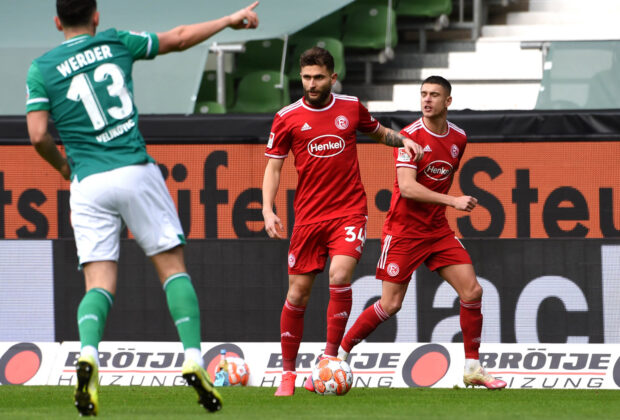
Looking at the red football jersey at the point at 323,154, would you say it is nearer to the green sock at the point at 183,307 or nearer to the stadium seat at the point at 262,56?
the green sock at the point at 183,307

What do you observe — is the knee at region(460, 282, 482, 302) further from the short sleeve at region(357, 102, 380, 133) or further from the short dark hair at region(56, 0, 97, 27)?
the short dark hair at region(56, 0, 97, 27)

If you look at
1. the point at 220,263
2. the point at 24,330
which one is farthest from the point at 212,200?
the point at 24,330

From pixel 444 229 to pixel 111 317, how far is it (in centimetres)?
275

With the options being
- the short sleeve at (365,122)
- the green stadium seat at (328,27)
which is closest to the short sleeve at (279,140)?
the short sleeve at (365,122)

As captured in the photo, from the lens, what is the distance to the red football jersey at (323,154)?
6738 mm

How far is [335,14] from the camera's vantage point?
13.8 meters

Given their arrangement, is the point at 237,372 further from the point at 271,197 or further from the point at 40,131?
the point at 40,131

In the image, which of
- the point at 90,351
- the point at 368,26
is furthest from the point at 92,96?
the point at 368,26

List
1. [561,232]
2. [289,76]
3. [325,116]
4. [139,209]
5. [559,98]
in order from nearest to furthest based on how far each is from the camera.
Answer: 1. [139,209]
2. [325,116]
3. [561,232]
4. [559,98]
5. [289,76]

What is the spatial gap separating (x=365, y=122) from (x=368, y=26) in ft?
23.0

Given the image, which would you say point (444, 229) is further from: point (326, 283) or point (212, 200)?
point (212, 200)

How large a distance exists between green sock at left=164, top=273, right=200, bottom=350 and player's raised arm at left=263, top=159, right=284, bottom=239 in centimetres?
120

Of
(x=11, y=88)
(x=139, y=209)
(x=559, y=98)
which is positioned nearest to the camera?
(x=139, y=209)

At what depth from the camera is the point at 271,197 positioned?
665cm
